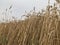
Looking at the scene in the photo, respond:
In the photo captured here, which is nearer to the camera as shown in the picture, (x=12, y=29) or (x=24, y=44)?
(x=24, y=44)

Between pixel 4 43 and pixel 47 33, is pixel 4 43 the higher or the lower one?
the lower one

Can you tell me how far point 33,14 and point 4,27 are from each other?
757 millimetres

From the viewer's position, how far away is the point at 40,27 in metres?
3.44

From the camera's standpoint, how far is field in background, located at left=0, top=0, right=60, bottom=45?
10.1ft

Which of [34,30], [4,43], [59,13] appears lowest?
[4,43]

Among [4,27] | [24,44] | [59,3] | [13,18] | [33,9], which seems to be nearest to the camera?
[59,3]

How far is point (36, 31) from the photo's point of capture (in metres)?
3.40

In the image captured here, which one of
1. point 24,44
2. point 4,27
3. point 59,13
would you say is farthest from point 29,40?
point 4,27

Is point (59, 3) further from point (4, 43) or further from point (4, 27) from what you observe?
point (4, 27)

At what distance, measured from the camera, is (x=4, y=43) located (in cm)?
380

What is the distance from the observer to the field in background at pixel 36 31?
3076 mm

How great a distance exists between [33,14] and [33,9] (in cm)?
9

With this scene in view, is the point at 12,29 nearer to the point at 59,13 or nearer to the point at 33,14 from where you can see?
the point at 33,14

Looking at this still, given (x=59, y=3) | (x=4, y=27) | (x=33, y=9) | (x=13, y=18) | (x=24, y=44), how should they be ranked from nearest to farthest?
(x=59, y=3), (x=24, y=44), (x=33, y=9), (x=4, y=27), (x=13, y=18)
